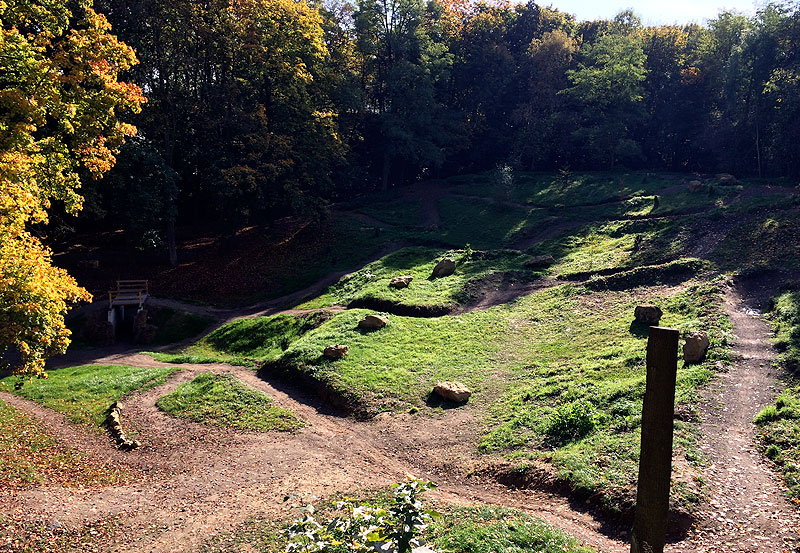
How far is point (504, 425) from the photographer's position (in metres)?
16.0

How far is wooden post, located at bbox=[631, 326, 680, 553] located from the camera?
4574 mm

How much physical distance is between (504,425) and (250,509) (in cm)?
740

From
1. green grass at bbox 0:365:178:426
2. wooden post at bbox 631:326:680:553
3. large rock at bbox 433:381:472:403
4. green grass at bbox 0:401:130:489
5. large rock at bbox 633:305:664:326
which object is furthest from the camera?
large rock at bbox 633:305:664:326

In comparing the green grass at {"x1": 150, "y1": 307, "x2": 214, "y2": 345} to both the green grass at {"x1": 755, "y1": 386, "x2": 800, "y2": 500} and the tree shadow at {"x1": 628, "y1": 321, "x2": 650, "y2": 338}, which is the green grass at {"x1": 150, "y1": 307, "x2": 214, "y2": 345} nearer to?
the tree shadow at {"x1": 628, "y1": 321, "x2": 650, "y2": 338}

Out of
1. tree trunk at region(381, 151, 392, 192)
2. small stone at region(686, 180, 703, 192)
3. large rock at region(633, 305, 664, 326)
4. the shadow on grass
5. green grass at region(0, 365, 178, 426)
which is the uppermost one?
tree trunk at region(381, 151, 392, 192)

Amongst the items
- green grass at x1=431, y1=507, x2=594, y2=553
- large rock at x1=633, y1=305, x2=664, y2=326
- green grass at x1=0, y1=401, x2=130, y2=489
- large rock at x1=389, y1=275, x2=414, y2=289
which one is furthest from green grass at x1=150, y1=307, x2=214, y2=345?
green grass at x1=431, y1=507, x2=594, y2=553

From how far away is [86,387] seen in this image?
71.7ft

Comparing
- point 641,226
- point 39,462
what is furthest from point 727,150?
point 39,462

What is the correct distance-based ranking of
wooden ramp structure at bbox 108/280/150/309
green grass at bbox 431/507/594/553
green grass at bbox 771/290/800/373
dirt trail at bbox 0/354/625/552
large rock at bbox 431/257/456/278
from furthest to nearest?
1. wooden ramp structure at bbox 108/280/150/309
2. large rock at bbox 431/257/456/278
3. green grass at bbox 771/290/800/373
4. dirt trail at bbox 0/354/625/552
5. green grass at bbox 431/507/594/553

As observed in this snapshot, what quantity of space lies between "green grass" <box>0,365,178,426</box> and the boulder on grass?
23.2ft

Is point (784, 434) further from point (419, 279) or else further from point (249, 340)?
point (249, 340)

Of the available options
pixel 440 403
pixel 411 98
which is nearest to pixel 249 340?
pixel 440 403

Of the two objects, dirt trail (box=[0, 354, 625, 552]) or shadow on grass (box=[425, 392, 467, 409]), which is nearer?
dirt trail (box=[0, 354, 625, 552])

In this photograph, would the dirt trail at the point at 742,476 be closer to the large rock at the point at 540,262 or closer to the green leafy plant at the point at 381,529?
the green leafy plant at the point at 381,529
